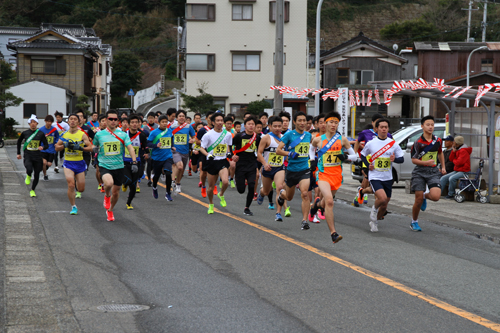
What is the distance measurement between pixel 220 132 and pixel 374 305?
6553 millimetres

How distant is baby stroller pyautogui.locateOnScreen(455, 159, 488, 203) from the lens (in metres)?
14.1

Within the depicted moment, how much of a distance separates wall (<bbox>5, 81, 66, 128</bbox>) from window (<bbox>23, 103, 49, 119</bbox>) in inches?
8.9

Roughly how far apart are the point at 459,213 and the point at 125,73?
53408mm

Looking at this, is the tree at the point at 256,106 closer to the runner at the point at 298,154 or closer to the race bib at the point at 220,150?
the race bib at the point at 220,150

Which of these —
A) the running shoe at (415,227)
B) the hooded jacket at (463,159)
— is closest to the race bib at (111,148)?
the running shoe at (415,227)

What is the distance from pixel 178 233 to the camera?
360 inches

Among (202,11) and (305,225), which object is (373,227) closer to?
(305,225)

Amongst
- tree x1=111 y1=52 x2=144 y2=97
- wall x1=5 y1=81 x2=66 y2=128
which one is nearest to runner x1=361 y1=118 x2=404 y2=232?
wall x1=5 y1=81 x2=66 y2=128

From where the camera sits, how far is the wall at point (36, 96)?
4359cm

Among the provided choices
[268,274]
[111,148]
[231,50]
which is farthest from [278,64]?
[231,50]

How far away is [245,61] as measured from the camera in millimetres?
41719

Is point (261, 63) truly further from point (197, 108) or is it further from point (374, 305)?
point (374, 305)

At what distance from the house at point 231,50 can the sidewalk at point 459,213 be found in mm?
26522

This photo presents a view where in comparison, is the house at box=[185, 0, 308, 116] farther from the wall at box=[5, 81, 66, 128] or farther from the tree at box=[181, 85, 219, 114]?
the wall at box=[5, 81, 66, 128]
